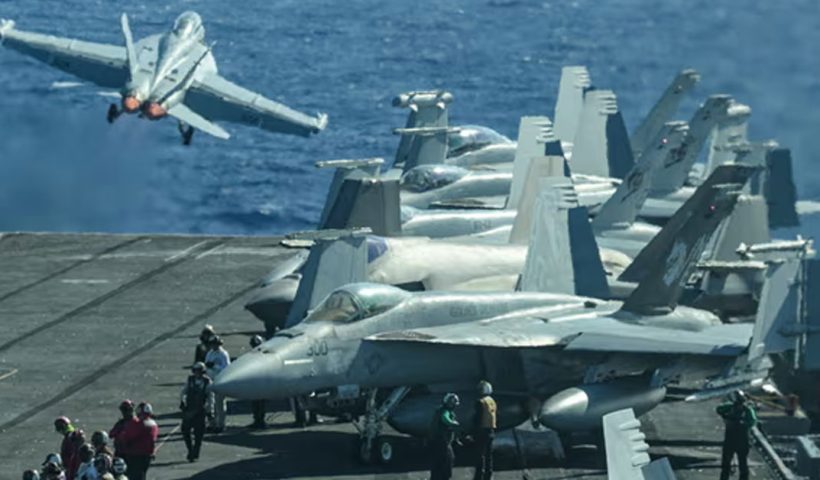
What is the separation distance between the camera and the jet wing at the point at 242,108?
77.6 meters

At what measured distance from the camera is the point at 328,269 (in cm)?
3912

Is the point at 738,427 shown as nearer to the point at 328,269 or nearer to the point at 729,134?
the point at 328,269

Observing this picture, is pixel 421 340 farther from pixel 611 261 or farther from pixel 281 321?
pixel 611 261

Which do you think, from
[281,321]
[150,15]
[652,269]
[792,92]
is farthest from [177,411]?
[150,15]

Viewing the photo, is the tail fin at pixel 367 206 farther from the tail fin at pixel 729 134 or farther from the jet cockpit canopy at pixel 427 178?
the tail fin at pixel 729 134

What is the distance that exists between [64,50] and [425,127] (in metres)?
22.0

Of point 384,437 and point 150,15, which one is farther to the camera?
point 150,15

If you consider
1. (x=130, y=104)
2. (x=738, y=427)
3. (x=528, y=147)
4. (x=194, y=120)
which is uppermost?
(x=528, y=147)

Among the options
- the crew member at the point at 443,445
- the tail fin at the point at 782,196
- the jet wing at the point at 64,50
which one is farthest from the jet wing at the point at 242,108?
the crew member at the point at 443,445

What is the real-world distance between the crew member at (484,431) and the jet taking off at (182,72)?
1463 inches

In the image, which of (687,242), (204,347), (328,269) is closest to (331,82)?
(328,269)

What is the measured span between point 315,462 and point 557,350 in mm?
4547

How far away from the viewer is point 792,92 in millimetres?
70938

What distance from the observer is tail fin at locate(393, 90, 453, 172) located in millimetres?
61031
